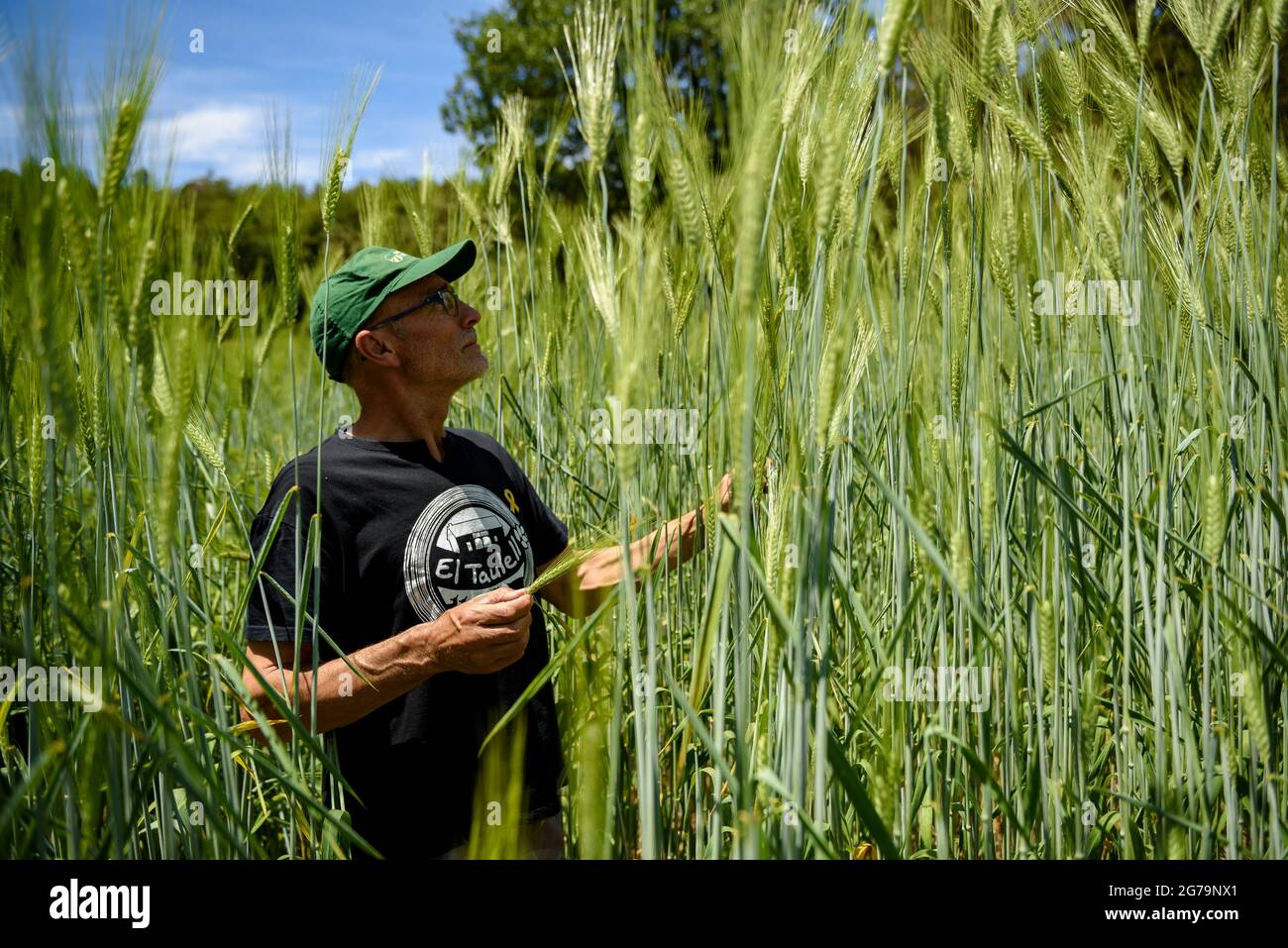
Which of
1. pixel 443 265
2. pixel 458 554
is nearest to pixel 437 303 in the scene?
pixel 443 265

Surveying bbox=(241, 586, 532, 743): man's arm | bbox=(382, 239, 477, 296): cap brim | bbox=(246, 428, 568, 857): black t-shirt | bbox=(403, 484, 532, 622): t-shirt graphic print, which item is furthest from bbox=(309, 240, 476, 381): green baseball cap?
bbox=(241, 586, 532, 743): man's arm

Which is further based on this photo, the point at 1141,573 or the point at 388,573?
the point at 388,573

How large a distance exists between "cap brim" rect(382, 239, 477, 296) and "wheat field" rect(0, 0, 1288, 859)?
18cm

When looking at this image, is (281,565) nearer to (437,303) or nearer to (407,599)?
(407,599)

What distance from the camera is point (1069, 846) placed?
0.96m

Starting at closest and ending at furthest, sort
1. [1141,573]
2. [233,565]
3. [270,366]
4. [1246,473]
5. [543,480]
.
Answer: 1. [1141,573]
2. [1246,473]
3. [543,480]
4. [233,565]
5. [270,366]

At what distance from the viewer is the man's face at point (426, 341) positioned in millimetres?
1311

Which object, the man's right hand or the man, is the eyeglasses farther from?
the man's right hand

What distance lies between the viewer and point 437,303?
1340 mm

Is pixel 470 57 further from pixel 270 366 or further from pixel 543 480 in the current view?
pixel 543 480

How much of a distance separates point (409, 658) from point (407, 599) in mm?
156

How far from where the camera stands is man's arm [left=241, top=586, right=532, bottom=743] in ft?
3.24
